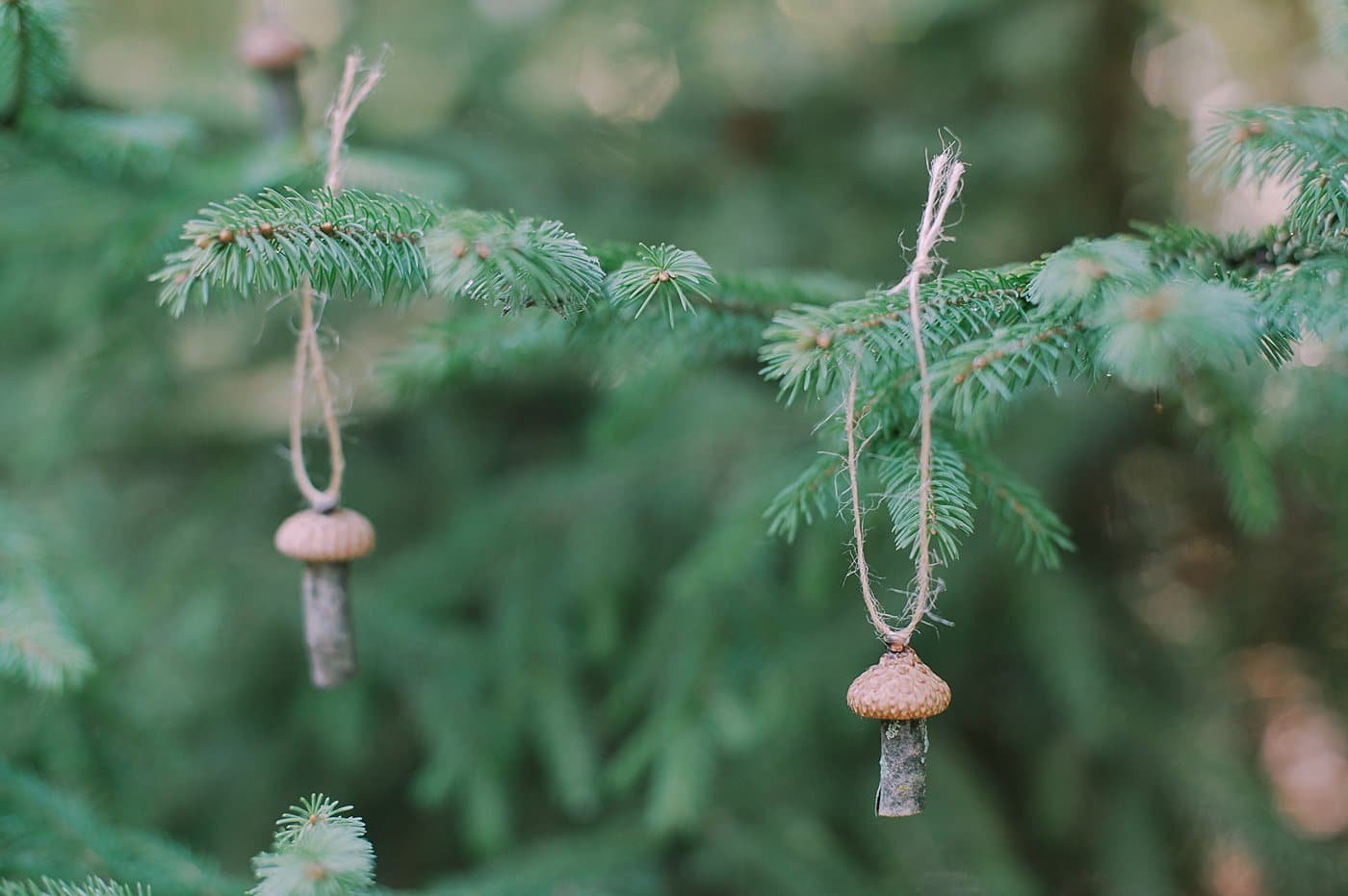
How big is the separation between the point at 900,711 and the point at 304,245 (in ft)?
2.40

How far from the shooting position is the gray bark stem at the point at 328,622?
4.16ft

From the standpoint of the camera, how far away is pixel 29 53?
1305 mm

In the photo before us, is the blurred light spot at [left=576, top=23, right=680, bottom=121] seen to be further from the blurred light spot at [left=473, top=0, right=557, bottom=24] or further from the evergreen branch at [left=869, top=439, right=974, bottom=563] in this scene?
the evergreen branch at [left=869, top=439, right=974, bottom=563]

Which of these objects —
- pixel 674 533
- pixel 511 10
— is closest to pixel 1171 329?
pixel 674 533

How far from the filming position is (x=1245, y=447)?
4.65ft

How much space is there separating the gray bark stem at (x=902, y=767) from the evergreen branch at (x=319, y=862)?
0.51 meters

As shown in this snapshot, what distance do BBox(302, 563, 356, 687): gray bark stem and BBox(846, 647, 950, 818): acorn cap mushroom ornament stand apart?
66 centimetres

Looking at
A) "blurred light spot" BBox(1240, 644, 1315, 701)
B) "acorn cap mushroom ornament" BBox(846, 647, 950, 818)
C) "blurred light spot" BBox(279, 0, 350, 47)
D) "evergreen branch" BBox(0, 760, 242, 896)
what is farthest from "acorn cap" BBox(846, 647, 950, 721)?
"blurred light spot" BBox(279, 0, 350, 47)

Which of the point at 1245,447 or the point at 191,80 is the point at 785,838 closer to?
the point at 1245,447

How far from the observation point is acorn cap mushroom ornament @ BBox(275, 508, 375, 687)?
121 centimetres

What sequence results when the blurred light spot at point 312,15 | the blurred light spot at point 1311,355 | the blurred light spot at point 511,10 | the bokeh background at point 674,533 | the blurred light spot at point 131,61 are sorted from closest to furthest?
the blurred light spot at point 1311,355
the bokeh background at point 674,533
the blurred light spot at point 511,10
the blurred light spot at point 131,61
the blurred light spot at point 312,15

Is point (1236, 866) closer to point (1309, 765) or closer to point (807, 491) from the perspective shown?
point (1309, 765)

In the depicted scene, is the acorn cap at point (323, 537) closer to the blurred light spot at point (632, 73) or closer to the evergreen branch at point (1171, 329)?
the evergreen branch at point (1171, 329)

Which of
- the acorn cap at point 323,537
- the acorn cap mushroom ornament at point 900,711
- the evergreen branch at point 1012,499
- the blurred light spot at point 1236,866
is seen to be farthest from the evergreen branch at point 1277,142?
the blurred light spot at point 1236,866
